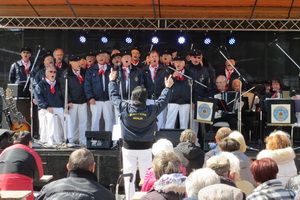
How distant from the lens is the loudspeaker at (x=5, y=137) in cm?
927

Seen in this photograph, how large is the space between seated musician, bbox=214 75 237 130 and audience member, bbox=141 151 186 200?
6.03 meters

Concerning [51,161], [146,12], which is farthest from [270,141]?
[146,12]

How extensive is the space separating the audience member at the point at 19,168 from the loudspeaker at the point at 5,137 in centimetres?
293

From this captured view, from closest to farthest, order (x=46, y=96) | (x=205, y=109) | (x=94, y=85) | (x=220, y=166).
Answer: (x=220, y=166)
(x=205, y=109)
(x=46, y=96)
(x=94, y=85)

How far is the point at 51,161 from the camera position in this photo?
9453 millimetres

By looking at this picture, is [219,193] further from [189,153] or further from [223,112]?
[223,112]

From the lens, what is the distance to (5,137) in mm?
9523

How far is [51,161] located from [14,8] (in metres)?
4.27

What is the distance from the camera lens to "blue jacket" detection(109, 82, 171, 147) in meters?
7.39

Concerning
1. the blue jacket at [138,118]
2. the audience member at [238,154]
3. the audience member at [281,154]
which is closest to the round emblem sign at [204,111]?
the blue jacket at [138,118]

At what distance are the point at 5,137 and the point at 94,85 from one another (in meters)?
2.30

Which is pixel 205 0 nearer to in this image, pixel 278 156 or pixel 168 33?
pixel 168 33

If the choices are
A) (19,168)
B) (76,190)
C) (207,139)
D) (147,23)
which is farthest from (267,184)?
(147,23)

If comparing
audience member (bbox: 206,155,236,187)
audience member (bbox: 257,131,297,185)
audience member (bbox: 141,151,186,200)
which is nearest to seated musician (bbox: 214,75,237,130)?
audience member (bbox: 257,131,297,185)
